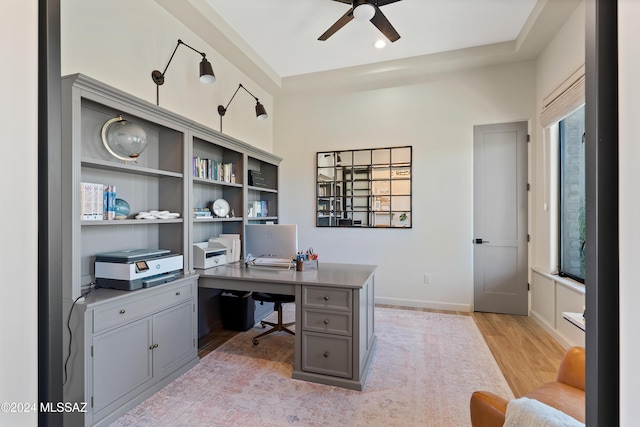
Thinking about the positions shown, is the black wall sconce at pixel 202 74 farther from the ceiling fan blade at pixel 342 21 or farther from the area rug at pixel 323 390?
the area rug at pixel 323 390

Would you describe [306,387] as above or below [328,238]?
below

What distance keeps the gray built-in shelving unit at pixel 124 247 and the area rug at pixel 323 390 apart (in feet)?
0.78

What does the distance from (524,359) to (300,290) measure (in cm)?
210

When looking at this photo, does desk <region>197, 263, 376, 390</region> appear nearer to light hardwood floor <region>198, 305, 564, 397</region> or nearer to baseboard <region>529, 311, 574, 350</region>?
light hardwood floor <region>198, 305, 564, 397</region>

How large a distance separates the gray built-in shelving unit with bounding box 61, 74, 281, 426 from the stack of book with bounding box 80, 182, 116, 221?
0.31 feet

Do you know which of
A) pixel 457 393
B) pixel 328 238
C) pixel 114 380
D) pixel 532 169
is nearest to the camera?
pixel 114 380

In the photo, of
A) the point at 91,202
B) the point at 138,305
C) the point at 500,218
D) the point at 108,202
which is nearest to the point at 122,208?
the point at 108,202

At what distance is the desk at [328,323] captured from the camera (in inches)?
86.0
